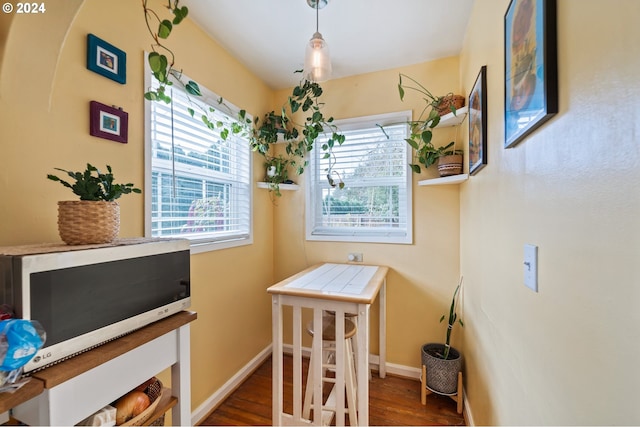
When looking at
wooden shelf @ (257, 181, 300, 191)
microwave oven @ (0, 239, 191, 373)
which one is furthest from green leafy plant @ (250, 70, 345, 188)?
microwave oven @ (0, 239, 191, 373)

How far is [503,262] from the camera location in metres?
1.08

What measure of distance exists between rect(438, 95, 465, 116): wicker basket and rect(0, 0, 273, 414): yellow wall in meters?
1.60

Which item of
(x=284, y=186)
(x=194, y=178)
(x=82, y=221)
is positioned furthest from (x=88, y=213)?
(x=284, y=186)

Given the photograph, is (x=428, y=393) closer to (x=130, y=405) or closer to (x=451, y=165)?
(x=451, y=165)

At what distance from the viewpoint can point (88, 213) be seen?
2.98ft

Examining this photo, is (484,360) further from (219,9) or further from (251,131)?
(219,9)

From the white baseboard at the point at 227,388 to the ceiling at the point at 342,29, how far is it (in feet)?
8.31

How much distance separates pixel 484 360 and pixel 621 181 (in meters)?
1.27

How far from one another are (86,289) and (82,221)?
0.78ft

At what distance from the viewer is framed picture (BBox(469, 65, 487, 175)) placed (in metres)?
1.32

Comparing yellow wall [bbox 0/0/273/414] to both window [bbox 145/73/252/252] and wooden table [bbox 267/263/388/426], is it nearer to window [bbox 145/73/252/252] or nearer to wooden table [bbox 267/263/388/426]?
window [bbox 145/73/252/252]

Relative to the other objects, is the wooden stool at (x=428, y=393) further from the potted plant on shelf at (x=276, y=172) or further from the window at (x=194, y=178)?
the potted plant on shelf at (x=276, y=172)

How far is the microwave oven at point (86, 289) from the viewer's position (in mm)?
700

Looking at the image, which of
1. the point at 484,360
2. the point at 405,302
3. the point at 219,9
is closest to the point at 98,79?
the point at 219,9
